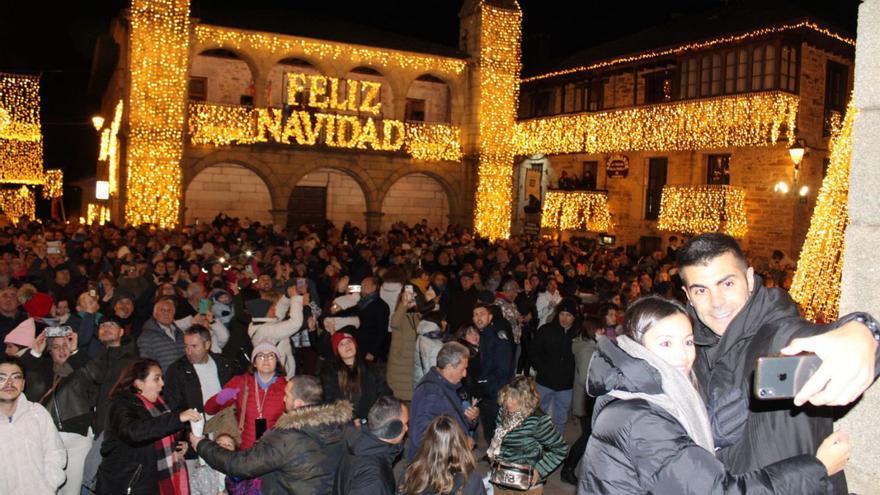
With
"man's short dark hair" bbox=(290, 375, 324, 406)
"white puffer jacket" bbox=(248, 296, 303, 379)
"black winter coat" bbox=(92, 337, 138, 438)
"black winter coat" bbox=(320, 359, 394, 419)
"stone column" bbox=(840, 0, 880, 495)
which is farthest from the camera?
"white puffer jacket" bbox=(248, 296, 303, 379)

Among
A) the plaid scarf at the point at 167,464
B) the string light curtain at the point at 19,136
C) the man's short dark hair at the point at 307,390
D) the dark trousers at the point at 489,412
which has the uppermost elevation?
the string light curtain at the point at 19,136

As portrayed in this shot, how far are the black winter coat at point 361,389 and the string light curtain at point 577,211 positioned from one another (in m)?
22.7

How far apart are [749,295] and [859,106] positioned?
2.46 feet

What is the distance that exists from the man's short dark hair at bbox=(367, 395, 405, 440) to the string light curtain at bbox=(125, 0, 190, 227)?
2060 cm

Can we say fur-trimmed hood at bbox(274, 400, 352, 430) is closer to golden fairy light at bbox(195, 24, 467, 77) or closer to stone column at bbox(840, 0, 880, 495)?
stone column at bbox(840, 0, 880, 495)

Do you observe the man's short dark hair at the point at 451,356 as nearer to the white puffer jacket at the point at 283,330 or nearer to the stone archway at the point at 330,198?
the white puffer jacket at the point at 283,330

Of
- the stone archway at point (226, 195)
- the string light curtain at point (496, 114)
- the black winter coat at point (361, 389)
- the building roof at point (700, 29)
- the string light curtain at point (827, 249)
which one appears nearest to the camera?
the black winter coat at point (361, 389)

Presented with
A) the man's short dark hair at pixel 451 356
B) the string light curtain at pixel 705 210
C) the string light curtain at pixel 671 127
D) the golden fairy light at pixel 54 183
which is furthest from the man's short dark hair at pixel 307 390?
the golden fairy light at pixel 54 183

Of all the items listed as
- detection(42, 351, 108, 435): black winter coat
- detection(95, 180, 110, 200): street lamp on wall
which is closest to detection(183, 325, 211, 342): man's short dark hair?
detection(42, 351, 108, 435): black winter coat

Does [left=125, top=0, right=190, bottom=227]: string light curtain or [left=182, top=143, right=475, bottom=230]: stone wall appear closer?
[left=125, top=0, right=190, bottom=227]: string light curtain

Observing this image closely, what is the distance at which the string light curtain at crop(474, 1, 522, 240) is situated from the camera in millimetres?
28281

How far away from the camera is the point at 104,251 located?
15.4 m

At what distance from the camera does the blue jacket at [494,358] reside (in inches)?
324

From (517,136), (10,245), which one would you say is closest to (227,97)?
(517,136)
